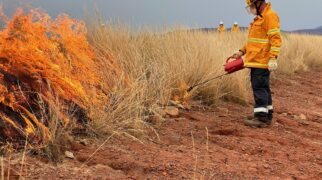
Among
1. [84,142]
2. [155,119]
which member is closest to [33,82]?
[84,142]

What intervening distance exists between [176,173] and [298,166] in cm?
128

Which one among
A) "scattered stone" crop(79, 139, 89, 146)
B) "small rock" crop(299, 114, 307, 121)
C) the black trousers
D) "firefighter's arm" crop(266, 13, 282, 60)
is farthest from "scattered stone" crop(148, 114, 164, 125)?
"small rock" crop(299, 114, 307, 121)

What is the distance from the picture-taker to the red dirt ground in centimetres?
347

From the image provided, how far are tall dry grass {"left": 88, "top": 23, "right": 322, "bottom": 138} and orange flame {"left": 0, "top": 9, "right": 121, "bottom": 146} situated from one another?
13.1 inches

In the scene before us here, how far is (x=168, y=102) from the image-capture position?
5.73 m

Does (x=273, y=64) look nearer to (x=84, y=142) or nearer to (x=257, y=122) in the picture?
(x=257, y=122)

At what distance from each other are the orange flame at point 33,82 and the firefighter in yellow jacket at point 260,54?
1984 mm

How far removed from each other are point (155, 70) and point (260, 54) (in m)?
1.34

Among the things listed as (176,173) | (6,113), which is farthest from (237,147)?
(6,113)

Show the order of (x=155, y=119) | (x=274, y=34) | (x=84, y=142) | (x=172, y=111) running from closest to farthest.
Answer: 1. (x=84, y=142)
2. (x=155, y=119)
3. (x=274, y=34)
4. (x=172, y=111)

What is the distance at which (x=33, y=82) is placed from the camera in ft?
13.6

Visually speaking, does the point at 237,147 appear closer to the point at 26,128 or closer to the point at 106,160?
the point at 106,160

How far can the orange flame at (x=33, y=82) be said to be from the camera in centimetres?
376

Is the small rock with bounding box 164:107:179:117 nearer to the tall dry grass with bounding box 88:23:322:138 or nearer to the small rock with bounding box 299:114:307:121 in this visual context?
the tall dry grass with bounding box 88:23:322:138
